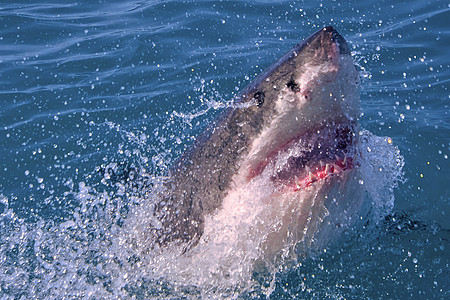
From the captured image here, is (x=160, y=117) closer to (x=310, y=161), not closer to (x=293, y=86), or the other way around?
Result: (x=293, y=86)

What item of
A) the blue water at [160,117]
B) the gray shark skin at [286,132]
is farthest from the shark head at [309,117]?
the blue water at [160,117]

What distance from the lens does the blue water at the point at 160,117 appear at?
3.87 m

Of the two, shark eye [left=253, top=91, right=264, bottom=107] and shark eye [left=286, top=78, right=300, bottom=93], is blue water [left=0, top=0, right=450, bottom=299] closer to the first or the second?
shark eye [left=253, top=91, right=264, bottom=107]

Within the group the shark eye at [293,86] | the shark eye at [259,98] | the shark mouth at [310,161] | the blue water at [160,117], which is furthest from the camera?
the blue water at [160,117]

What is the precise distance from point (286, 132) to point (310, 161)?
21cm

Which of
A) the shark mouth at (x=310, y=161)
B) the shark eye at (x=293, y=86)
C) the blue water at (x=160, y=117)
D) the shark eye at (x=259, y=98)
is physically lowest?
the blue water at (x=160, y=117)

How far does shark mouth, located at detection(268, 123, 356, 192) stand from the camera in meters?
3.14

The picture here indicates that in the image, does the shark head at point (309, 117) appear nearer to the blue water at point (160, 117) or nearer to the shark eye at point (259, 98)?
the shark eye at point (259, 98)

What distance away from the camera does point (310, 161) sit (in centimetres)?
314

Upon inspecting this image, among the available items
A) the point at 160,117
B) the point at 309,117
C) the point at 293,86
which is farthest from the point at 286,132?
the point at 160,117

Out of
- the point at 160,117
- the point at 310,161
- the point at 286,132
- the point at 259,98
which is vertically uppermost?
the point at 259,98

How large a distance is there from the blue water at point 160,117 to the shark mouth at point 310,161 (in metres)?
0.70

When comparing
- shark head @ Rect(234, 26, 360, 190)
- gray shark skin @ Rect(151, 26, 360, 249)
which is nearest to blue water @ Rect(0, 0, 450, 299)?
gray shark skin @ Rect(151, 26, 360, 249)

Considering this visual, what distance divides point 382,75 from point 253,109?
13.6 feet
